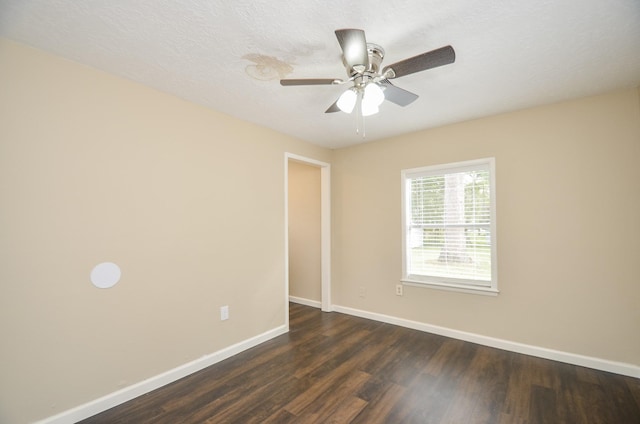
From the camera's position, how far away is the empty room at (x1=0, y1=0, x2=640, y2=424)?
1.67m

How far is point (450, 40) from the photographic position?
5.73 feet

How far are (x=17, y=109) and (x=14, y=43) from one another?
0.40m

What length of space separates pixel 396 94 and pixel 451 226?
1882 mm

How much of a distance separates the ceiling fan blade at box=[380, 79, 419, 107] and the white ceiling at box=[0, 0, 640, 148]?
22cm

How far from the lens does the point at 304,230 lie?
462 centimetres

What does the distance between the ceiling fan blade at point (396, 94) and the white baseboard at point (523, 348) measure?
2591 mm

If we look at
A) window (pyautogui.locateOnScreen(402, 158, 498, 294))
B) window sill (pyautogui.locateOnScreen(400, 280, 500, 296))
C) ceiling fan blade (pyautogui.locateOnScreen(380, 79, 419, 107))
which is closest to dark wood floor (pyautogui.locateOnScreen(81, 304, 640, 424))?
window sill (pyautogui.locateOnScreen(400, 280, 500, 296))

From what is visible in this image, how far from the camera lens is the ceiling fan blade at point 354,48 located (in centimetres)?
136

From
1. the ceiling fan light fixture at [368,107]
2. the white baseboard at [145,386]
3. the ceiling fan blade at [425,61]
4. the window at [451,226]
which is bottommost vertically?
the white baseboard at [145,386]

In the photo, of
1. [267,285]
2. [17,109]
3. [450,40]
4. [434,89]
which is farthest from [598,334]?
[17,109]

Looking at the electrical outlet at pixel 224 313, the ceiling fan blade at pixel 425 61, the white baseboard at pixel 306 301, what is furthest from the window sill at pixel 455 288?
the ceiling fan blade at pixel 425 61

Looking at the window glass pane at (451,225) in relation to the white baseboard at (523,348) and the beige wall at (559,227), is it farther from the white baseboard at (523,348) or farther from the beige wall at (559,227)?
the white baseboard at (523,348)

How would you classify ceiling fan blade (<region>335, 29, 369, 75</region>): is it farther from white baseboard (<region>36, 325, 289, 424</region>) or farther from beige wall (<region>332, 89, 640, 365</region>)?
A: white baseboard (<region>36, 325, 289, 424</region>)

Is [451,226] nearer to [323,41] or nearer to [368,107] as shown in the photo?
[368,107]
